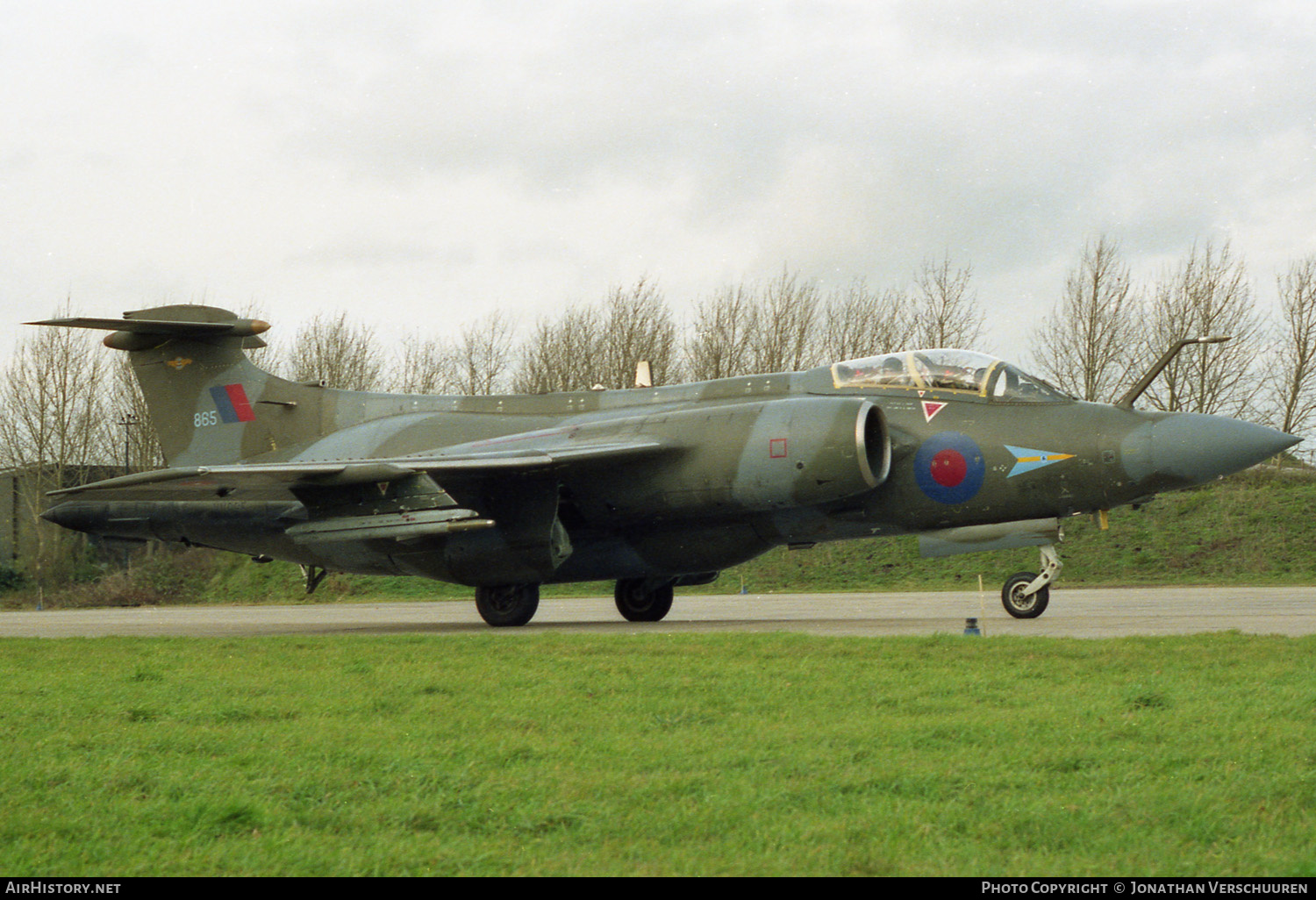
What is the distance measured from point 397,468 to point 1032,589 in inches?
304

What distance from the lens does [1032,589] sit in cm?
1367

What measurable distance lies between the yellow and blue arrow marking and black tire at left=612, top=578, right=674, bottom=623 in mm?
5190

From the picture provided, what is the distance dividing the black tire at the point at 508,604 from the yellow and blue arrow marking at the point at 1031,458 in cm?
625

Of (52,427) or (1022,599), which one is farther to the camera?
(52,427)

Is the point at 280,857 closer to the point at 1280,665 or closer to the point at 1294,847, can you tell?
the point at 1294,847

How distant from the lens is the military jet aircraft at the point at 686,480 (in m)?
13.1

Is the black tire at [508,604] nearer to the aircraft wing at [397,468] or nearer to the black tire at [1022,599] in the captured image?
the aircraft wing at [397,468]

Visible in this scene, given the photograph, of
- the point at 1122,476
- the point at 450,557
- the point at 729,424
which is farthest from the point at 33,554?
the point at 1122,476

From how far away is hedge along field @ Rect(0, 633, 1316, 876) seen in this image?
3.65 m

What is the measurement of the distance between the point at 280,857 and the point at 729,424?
34.3 feet

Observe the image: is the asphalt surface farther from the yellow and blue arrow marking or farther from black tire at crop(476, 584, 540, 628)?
the yellow and blue arrow marking

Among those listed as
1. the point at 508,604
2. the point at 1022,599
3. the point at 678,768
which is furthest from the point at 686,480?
the point at 678,768

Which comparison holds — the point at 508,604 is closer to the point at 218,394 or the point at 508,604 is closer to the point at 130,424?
the point at 218,394

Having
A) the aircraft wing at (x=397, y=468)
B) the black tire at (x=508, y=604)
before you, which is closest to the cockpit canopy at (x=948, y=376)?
the aircraft wing at (x=397, y=468)
